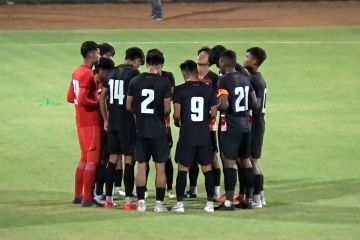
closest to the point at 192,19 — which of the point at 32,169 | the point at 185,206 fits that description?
the point at 32,169

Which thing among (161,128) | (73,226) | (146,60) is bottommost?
(73,226)

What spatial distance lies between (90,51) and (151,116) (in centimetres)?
121

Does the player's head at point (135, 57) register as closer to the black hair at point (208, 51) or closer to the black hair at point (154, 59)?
the black hair at point (154, 59)

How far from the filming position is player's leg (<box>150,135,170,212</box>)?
1380cm

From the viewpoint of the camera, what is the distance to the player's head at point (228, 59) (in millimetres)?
13898

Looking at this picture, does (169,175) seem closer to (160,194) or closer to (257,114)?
(160,194)

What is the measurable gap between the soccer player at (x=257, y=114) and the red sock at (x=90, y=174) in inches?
80.2

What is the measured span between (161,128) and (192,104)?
1.60 ft

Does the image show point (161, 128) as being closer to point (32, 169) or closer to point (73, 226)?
point (73, 226)

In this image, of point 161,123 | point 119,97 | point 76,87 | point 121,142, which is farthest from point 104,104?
point 161,123

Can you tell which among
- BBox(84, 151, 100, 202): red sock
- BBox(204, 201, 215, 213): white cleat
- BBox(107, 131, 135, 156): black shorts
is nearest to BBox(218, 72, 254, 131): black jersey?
BBox(204, 201, 215, 213): white cleat

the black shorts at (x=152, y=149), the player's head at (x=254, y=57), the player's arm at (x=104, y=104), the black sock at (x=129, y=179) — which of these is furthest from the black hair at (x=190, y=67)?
the black sock at (x=129, y=179)

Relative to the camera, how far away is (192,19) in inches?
1334

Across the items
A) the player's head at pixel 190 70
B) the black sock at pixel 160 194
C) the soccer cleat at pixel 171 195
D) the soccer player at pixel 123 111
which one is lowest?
the soccer cleat at pixel 171 195
